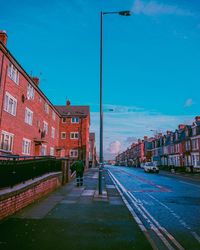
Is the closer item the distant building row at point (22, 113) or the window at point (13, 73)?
the distant building row at point (22, 113)

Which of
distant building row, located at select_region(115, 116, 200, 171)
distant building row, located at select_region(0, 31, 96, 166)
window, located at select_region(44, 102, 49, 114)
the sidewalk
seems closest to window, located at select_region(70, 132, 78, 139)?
distant building row, located at select_region(0, 31, 96, 166)

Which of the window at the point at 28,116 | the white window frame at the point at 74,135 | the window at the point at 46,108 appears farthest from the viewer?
the white window frame at the point at 74,135

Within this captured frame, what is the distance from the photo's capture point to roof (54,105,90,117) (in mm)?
53984

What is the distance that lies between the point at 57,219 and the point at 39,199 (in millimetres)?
4018

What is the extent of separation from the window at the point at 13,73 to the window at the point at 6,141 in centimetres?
513

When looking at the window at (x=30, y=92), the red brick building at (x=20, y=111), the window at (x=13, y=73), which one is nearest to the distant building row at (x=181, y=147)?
the red brick building at (x=20, y=111)

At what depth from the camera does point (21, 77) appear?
24.1 metres

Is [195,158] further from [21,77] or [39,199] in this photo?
[39,199]

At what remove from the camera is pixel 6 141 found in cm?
2086

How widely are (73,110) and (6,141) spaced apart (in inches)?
1433

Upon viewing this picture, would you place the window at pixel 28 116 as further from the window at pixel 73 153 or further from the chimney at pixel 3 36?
the window at pixel 73 153

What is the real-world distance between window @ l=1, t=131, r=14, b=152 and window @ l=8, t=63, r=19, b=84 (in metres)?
5.13

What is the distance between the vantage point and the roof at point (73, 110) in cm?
5398

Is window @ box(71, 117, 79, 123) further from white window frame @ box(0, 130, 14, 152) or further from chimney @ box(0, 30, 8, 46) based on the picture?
chimney @ box(0, 30, 8, 46)
